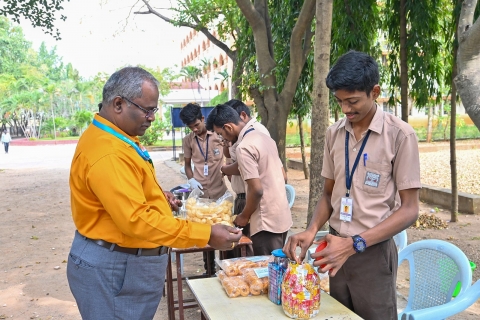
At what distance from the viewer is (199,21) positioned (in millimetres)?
11117

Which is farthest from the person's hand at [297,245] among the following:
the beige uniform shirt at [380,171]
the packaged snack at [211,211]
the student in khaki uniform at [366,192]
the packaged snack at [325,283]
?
the packaged snack at [211,211]

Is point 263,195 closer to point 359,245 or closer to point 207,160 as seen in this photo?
point 359,245

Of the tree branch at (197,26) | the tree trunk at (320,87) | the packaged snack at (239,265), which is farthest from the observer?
the tree branch at (197,26)

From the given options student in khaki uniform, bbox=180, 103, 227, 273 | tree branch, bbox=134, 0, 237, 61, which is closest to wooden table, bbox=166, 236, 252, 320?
student in khaki uniform, bbox=180, 103, 227, 273

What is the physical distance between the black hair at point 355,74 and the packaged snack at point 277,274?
2.72ft

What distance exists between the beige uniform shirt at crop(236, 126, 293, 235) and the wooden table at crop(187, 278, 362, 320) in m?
1.01

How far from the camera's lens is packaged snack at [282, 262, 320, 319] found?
1.98 m

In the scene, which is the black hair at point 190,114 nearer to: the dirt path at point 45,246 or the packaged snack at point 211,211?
the packaged snack at point 211,211

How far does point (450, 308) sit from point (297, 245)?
0.95 m

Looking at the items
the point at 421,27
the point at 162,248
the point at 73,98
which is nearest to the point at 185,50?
the point at 73,98

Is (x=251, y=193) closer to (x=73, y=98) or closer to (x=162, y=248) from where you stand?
(x=162, y=248)

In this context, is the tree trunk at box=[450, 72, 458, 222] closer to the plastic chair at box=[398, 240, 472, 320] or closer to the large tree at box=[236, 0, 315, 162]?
the large tree at box=[236, 0, 315, 162]

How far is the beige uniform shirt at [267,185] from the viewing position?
333 centimetres

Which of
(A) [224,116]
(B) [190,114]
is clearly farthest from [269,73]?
(A) [224,116]
